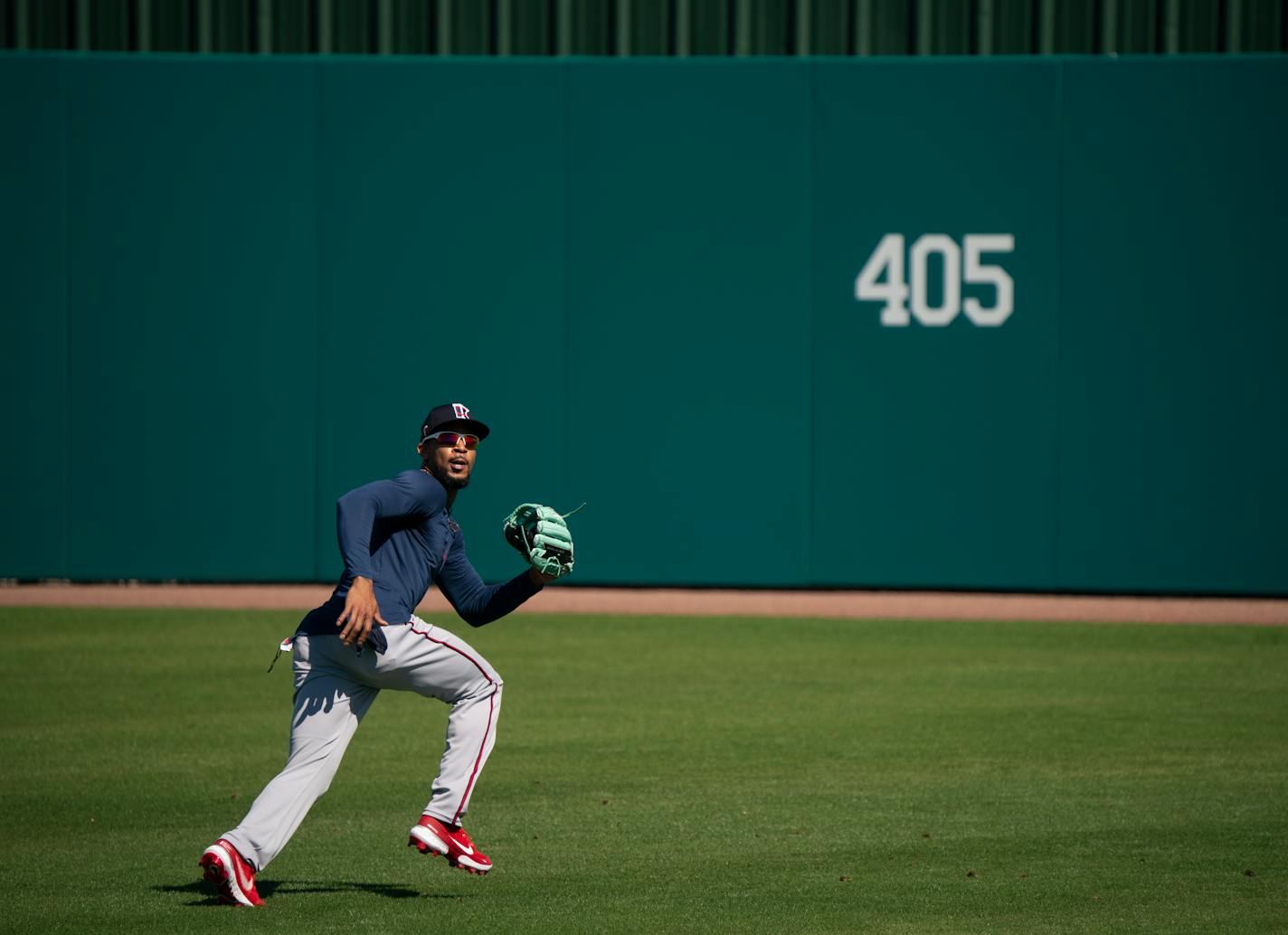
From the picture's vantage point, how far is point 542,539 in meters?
6.89

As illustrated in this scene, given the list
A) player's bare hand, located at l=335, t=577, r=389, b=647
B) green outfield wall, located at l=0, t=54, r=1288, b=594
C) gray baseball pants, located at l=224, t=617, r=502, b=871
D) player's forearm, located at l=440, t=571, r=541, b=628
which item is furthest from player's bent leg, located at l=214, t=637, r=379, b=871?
green outfield wall, located at l=0, t=54, r=1288, b=594

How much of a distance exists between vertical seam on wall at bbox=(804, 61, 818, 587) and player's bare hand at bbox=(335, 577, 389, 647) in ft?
38.0

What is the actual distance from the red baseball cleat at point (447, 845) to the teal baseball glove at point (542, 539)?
3.40 ft

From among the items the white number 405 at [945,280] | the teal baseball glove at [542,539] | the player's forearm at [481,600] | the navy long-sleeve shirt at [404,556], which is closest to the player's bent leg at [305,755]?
the navy long-sleeve shirt at [404,556]

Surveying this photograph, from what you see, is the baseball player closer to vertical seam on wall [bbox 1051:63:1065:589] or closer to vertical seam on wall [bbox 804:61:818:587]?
vertical seam on wall [bbox 804:61:818:587]

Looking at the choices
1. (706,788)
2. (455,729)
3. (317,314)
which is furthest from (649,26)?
(455,729)

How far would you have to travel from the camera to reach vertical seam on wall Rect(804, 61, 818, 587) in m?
17.7

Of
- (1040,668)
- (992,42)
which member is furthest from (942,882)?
(992,42)

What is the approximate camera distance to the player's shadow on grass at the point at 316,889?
681 centimetres

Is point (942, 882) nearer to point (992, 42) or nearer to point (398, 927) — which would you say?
point (398, 927)

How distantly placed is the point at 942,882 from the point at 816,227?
11.4 meters

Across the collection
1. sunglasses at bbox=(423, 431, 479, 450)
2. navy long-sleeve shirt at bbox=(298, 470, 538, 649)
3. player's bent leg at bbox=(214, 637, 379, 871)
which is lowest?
player's bent leg at bbox=(214, 637, 379, 871)

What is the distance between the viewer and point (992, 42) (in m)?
18.5

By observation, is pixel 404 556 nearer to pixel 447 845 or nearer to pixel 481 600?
pixel 481 600
